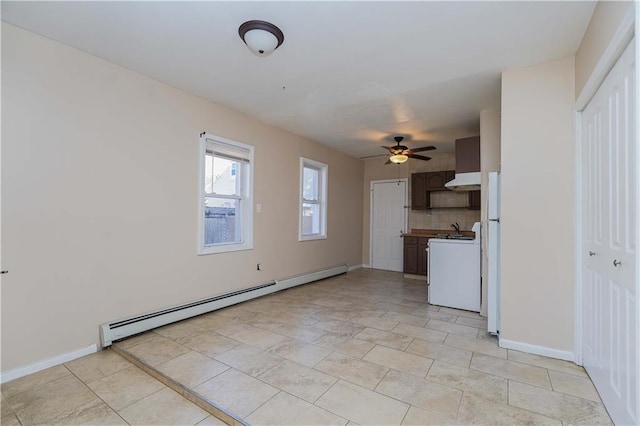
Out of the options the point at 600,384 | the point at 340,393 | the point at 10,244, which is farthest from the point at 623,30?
the point at 10,244

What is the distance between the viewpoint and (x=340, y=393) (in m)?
2.05

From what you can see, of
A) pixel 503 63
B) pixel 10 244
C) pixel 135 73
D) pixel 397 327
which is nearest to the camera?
pixel 10 244

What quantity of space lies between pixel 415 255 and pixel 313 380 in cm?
428

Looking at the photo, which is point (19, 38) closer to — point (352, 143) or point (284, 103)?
point (284, 103)

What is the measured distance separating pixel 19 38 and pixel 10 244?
1581mm

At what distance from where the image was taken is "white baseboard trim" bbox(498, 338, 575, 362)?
257 cm

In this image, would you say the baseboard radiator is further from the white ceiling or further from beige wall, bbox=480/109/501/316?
beige wall, bbox=480/109/501/316

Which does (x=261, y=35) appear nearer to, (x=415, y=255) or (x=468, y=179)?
(x=468, y=179)

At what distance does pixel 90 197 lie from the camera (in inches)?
107

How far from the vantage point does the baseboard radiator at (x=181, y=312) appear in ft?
9.16

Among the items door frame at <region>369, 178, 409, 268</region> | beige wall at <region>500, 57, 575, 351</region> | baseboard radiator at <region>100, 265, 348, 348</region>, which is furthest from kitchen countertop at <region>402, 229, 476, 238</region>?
beige wall at <region>500, 57, 575, 351</region>

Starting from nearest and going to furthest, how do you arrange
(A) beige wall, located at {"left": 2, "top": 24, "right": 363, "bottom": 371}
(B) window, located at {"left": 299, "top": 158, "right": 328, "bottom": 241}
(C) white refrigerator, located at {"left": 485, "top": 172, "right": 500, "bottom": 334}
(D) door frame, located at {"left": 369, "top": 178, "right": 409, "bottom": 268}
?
(A) beige wall, located at {"left": 2, "top": 24, "right": 363, "bottom": 371}, (C) white refrigerator, located at {"left": 485, "top": 172, "right": 500, "bottom": 334}, (B) window, located at {"left": 299, "top": 158, "right": 328, "bottom": 241}, (D) door frame, located at {"left": 369, "top": 178, "right": 409, "bottom": 268}

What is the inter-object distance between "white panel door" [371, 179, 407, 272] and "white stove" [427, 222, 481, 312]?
2.56 meters

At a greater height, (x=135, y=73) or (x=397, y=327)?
(x=135, y=73)
